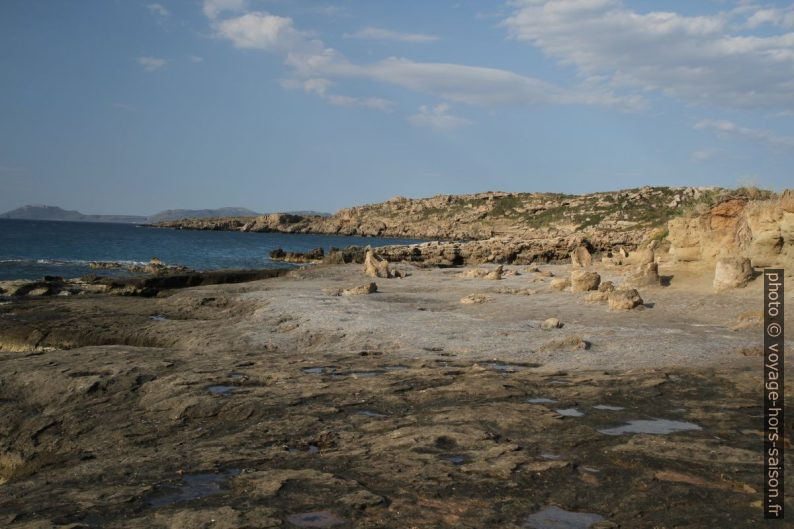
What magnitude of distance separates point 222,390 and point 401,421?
436cm

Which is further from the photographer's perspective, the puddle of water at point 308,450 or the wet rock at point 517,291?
the wet rock at point 517,291

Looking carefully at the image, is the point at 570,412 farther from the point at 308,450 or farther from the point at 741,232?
the point at 741,232

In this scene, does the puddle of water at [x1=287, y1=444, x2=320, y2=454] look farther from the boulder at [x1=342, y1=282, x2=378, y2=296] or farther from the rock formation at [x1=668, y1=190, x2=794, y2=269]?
the boulder at [x1=342, y1=282, x2=378, y2=296]

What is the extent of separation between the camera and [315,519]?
688 cm

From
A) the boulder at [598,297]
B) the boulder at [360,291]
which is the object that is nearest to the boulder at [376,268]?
the boulder at [360,291]

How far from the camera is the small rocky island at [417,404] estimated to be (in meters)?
7.35

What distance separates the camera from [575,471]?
820cm

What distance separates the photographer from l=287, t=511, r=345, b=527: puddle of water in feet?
22.2

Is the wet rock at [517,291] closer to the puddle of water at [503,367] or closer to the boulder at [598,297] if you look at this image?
the boulder at [598,297]

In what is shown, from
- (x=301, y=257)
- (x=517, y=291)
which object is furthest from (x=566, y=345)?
(x=301, y=257)

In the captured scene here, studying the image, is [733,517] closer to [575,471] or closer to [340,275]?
[575,471]

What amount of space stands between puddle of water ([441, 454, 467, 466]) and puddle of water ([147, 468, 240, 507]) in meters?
2.81

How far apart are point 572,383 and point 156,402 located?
8199mm

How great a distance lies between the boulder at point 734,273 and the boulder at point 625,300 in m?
2.69
